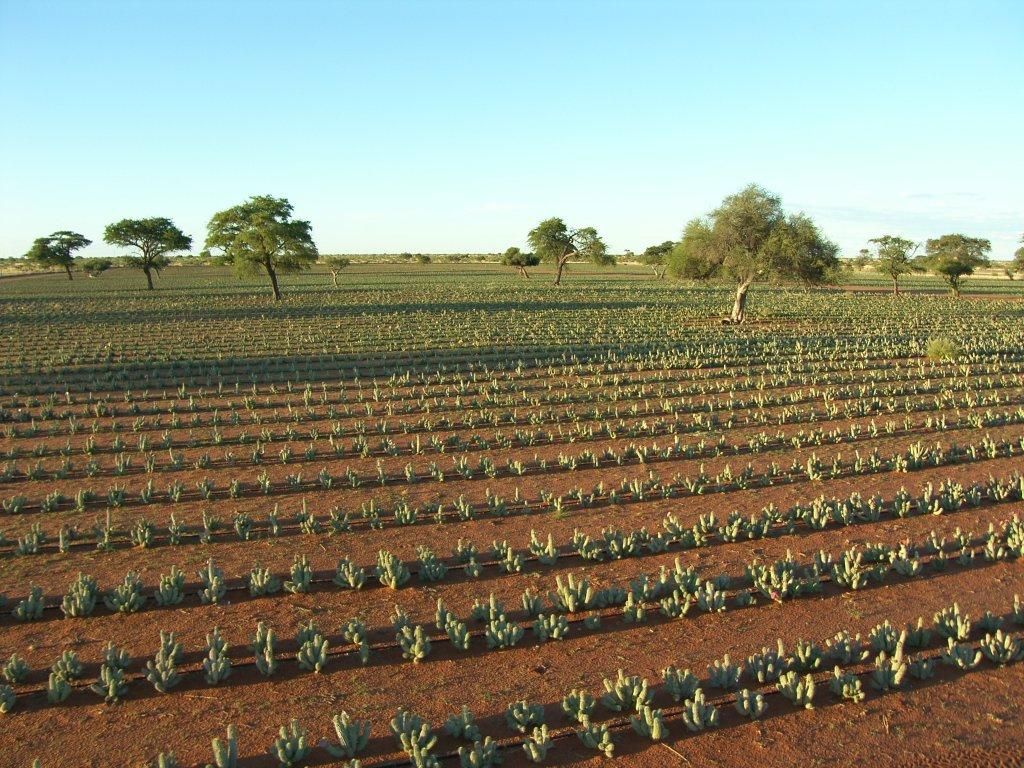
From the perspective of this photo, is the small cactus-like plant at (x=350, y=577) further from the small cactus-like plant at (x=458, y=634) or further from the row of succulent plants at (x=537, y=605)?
the small cactus-like plant at (x=458, y=634)

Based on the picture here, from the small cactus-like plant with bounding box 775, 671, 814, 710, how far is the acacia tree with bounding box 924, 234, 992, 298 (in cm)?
5544

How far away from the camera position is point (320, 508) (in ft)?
35.7

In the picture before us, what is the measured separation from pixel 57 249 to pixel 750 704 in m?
92.6

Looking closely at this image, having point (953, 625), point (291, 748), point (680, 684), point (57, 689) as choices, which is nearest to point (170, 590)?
point (57, 689)

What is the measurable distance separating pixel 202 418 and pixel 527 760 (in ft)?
43.0

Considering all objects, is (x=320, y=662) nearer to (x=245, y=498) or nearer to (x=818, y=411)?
(x=245, y=498)

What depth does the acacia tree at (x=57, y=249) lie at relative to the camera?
7856 cm

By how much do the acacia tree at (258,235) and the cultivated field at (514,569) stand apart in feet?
84.8

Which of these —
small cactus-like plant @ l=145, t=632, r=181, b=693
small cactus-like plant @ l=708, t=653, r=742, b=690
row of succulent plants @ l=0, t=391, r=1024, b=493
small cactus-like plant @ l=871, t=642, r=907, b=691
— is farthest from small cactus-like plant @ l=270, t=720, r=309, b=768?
row of succulent plants @ l=0, t=391, r=1024, b=493

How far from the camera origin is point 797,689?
6004mm

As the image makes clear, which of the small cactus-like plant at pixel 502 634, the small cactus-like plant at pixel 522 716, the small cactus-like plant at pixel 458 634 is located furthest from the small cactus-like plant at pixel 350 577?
the small cactus-like plant at pixel 522 716

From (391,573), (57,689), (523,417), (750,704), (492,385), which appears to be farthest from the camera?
(492,385)

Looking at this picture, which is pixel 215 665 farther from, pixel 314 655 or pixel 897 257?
pixel 897 257

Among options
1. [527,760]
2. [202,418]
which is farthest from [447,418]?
[527,760]
